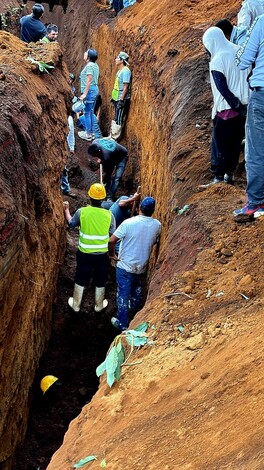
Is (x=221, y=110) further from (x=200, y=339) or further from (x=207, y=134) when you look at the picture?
(x=200, y=339)

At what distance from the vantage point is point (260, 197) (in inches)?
229

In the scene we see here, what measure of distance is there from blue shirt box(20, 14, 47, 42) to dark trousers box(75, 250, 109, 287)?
6498 millimetres

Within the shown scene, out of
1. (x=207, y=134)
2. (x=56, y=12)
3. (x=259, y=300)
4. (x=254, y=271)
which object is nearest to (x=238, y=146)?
(x=207, y=134)

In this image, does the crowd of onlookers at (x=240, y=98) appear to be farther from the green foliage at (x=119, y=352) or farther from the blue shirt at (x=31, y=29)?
the blue shirt at (x=31, y=29)

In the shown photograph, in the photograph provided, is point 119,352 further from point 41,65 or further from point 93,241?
point 41,65

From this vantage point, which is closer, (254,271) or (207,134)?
(254,271)

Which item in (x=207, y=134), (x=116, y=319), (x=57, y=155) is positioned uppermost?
(x=207, y=134)

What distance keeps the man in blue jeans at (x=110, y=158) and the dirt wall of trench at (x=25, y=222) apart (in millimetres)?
1501

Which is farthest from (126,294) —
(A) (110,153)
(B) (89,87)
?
(B) (89,87)

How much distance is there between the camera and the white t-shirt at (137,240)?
26.2ft

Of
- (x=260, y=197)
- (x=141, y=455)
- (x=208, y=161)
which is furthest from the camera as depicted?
(x=208, y=161)

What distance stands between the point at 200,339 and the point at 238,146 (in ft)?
10.9

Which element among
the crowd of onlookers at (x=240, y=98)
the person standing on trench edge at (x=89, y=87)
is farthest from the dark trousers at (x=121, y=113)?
the crowd of onlookers at (x=240, y=98)

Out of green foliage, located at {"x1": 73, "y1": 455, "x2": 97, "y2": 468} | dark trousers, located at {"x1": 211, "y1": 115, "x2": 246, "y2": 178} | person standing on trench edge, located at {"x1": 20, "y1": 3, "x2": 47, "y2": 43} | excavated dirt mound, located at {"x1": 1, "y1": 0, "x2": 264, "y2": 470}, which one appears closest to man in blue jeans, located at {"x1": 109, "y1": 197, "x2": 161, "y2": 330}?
excavated dirt mound, located at {"x1": 1, "y1": 0, "x2": 264, "y2": 470}
